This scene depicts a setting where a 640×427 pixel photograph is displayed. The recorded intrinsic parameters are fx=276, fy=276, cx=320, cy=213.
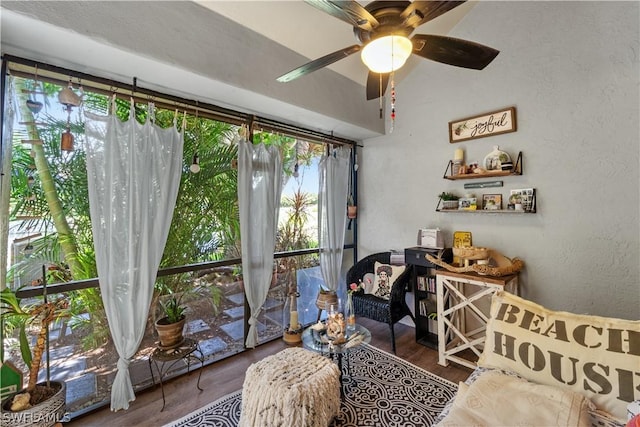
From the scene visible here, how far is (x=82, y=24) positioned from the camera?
57.9 inches

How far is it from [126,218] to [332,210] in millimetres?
2030

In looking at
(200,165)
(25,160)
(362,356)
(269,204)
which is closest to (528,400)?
(362,356)

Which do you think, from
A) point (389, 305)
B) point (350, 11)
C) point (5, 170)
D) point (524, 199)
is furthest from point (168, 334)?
point (524, 199)

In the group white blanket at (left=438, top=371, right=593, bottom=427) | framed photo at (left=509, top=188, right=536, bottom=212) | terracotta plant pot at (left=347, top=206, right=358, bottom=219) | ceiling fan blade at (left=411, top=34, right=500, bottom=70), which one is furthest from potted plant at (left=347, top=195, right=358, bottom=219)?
white blanket at (left=438, top=371, right=593, bottom=427)

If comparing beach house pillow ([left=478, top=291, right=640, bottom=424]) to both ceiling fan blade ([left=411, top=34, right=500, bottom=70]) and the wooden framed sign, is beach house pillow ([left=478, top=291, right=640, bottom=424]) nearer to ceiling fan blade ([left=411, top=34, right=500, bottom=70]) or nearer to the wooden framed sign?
ceiling fan blade ([left=411, top=34, right=500, bottom=70])

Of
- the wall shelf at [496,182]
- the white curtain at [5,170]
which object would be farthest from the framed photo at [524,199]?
the white curtain at [5,170]

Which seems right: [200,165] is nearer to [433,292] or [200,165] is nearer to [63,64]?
[63,64]

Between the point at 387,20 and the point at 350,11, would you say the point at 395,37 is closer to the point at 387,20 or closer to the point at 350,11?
the point at 387,20

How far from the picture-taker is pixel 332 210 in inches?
129

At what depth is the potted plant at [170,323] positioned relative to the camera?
1.98 m

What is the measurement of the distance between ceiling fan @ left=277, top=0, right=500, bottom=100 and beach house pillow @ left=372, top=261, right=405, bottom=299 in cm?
198

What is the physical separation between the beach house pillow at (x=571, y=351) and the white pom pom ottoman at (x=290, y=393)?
86 centimetres

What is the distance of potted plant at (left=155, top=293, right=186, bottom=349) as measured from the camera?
1.98 metres

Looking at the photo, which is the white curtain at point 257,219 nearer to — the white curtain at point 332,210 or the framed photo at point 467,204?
the white curtain at point 332,210
